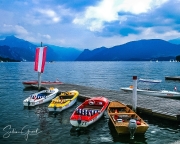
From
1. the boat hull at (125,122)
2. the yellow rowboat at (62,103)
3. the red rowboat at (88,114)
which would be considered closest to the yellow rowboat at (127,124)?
the boat hull at (125,122)

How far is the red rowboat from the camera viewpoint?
2067 cm

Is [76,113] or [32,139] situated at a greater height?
[76,113]

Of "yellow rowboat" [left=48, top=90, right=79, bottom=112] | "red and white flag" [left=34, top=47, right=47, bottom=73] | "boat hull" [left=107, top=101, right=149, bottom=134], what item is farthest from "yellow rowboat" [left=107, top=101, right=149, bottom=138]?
"red and white flag" [left=34, top=47, right=47, bottom=73]

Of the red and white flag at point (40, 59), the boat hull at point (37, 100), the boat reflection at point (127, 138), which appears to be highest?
the red and white flag at point (40, 59)

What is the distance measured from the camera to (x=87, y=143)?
18.2 meters

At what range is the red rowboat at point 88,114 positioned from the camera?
20675 mm

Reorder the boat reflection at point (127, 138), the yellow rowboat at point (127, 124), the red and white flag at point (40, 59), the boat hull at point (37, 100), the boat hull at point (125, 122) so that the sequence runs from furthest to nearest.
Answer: the red and white flag at point (40, 59) → the boat hull at point (37, 100) → the boat hull at point (125, 122) → the boat reflection at point (127, 138) → the yellow rowboat at point (127, 124)

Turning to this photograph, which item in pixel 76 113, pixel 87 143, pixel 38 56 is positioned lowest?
pixel 87 143

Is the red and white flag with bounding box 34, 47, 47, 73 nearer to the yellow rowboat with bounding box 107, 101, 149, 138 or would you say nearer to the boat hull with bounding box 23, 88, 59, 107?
the boat hull with bounding box 23, 88, 59, 107

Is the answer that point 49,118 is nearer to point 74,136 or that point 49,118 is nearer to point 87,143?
point 74,136

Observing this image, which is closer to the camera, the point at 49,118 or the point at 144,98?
the point at 49,118

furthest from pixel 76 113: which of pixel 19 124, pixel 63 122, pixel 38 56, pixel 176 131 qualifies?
pixel 38 56

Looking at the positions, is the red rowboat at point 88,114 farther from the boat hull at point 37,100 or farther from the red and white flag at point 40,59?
the red and white flag at point 40,59

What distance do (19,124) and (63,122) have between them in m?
4.68
